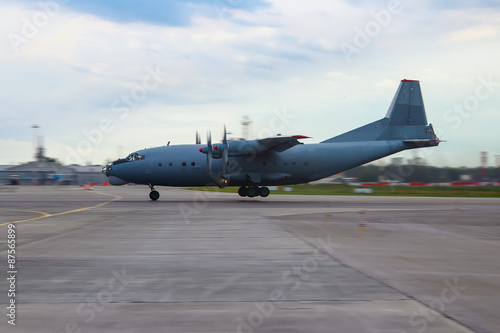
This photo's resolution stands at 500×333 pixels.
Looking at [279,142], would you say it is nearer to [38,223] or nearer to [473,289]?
[38,223]

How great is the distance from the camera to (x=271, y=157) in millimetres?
35125

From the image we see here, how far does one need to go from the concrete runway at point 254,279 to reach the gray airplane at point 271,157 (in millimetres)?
17197

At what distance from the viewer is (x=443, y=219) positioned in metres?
21.2

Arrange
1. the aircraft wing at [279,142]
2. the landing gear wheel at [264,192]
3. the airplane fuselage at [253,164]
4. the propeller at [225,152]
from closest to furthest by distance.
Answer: the aircraft wing at [279,142], the propeller at [225,152], the airplane fuselage at [253,164], the landing gear wheel at [264,192]

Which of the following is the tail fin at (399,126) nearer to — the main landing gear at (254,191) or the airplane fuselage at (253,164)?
the airplane fuselage at (253,164)

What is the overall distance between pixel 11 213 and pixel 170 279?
58.1 ft

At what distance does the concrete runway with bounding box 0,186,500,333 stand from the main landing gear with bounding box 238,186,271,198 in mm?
18474

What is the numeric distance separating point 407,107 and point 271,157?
1106 cm

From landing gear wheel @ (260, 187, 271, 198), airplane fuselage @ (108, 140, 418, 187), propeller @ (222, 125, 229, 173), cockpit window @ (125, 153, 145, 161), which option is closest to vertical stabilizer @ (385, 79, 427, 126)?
airplane fuselage @ (108, 140, 418, 187)

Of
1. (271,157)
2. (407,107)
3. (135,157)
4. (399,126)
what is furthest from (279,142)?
(407,107)

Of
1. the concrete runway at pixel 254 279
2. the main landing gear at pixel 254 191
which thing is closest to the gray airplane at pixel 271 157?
the main landing gear at pixel 254 191

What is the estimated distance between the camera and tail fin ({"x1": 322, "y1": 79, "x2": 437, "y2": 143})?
3647 cm

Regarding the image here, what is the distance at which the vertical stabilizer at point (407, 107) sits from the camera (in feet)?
120

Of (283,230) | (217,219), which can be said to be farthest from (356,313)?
(217,219)
